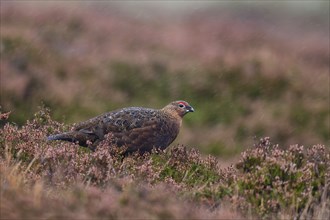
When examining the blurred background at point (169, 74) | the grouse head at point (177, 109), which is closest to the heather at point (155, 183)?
the grouse head at point (177, 109)

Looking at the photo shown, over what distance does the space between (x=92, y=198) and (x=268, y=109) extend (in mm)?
14230

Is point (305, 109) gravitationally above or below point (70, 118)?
above

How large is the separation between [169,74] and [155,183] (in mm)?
13824

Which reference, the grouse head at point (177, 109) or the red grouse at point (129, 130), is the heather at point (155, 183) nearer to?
the red grouse at point (129, 130)

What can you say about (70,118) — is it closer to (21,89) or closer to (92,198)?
(21,89)

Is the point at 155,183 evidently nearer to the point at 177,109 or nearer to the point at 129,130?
the point at 129,130

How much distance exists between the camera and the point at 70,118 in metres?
17.3

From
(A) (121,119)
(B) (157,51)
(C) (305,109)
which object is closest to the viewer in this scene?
(A) (121,119)

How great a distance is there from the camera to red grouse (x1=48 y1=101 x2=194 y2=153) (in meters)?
8.87

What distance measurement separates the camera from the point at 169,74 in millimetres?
21547

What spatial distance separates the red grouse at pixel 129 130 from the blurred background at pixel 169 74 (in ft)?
24.7

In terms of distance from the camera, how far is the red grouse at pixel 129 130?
887 cm

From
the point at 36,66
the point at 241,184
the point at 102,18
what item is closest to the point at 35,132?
Answer: the point at 241,184

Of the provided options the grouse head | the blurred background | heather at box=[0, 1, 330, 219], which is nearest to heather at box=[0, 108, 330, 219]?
heather at box=[0, 1, 330, 219]
